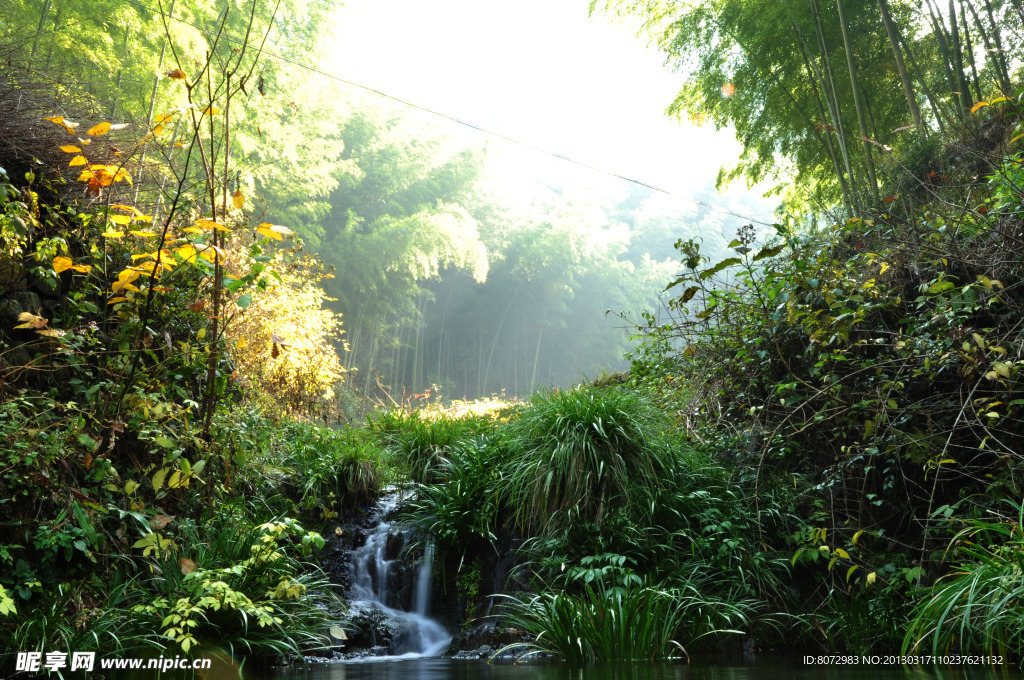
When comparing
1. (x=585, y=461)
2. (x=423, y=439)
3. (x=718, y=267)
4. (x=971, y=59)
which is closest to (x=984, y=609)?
(x=718, y=267)

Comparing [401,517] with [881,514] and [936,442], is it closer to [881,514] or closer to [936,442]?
[881,514]

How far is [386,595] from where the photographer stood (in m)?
4.01

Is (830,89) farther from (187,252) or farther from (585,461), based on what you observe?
(187,252)

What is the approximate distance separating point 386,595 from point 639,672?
2248mm

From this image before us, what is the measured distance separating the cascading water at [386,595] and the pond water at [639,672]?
0.46m

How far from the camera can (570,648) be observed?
2.73 meters

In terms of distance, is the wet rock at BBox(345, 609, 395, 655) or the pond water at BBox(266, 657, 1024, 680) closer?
the pond water at BBox(266, 657, 1024, 680)

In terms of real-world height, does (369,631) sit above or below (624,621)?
below

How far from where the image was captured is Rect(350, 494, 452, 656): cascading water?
3615 millimetres

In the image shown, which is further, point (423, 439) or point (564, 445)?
point (423, 439)

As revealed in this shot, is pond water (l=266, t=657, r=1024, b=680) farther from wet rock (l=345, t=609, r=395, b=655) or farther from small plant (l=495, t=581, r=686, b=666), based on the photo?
wet rock (l=345, t=609, r=395, b=655)

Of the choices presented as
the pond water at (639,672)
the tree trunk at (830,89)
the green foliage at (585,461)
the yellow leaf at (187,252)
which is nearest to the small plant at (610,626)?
the pond water at (639,672)

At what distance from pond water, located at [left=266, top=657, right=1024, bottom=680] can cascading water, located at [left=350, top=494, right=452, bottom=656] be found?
456 millimetres

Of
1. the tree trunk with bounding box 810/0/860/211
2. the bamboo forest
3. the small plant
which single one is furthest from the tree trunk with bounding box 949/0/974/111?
the small plant
